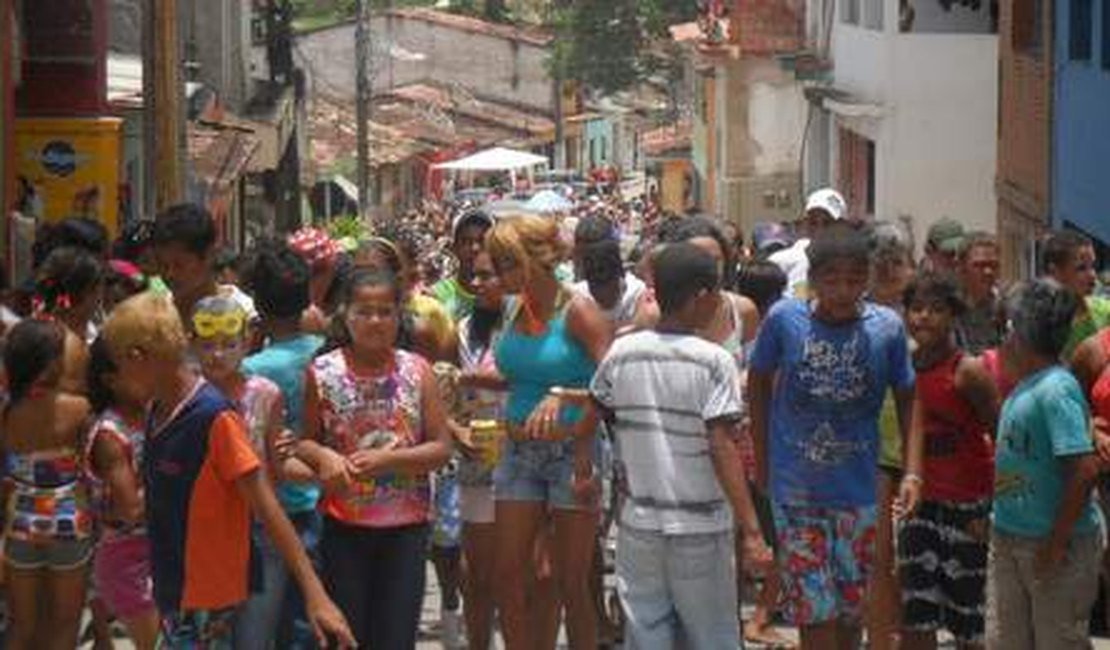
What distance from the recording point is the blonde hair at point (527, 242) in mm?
9766

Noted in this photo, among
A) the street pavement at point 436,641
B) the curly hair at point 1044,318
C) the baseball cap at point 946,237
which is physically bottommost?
the street pavement at point 436,641

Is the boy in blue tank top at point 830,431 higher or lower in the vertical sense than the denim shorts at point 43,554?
higher

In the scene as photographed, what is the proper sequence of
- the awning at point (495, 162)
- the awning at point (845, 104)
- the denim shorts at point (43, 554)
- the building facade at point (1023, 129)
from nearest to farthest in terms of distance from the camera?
the denim shorts at point (43, 554) → the building facade at point (1023, 129) → the awning at point (845, 104) → the awning at point (495, 162)

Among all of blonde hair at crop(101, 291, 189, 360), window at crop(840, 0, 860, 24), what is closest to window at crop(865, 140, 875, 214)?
window at crop(840, 0, 860, 24)

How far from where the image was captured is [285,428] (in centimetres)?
870

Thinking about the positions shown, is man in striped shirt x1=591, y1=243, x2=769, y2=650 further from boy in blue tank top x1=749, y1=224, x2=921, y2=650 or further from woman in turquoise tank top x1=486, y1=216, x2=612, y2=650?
woman in turquoise tank top x1=486, y1=216, x2=612, y2=650

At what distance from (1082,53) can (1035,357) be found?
50.6 feet

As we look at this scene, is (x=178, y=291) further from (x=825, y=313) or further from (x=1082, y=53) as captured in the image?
(x=1082, y=53)

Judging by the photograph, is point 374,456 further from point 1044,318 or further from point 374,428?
point 1044,318

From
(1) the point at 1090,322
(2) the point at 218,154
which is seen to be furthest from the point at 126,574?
(2) the point at 218,154

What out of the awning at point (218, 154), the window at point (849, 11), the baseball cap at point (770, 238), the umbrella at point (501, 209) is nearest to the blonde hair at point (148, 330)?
the umbrella at point (501, 209)

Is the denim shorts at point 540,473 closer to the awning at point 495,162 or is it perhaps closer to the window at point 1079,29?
the window at point 1079,29

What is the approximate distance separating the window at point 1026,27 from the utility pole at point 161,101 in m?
9.21

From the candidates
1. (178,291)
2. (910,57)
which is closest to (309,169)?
(910,57)
